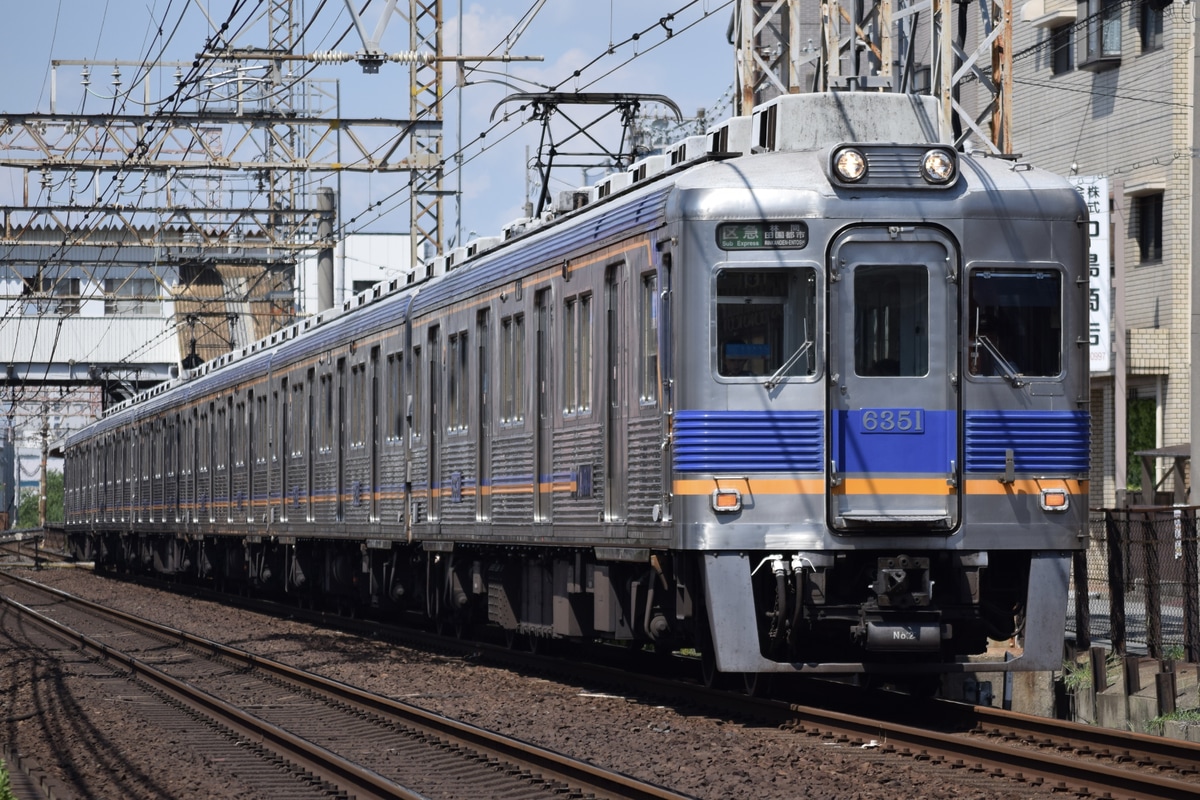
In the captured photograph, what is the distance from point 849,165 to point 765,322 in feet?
3.43

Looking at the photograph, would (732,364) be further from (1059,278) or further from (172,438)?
(172,438)

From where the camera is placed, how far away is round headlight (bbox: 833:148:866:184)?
11.2 metres

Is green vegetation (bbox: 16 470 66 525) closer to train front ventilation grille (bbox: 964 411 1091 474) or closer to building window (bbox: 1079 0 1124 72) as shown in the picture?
building window (bbox: 1079 0 1124 72)

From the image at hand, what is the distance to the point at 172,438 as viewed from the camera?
34469mm

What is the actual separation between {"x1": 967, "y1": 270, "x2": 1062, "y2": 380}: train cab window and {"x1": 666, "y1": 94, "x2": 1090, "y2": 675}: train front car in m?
0.01

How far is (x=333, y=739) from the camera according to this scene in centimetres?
1169

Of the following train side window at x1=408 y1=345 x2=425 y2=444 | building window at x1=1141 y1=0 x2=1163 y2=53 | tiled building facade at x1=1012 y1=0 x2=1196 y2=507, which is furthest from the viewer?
building window at x1=1141 y1=0 x2=1163 y2=53

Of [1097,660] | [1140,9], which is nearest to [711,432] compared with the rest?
[1097,660]

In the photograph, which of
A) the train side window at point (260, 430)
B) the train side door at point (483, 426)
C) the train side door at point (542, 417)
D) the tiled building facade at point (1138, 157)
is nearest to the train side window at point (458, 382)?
the train side door at point (483, 426)

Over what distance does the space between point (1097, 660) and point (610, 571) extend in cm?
327

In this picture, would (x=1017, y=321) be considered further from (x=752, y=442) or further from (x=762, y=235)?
(x=752, y=442)

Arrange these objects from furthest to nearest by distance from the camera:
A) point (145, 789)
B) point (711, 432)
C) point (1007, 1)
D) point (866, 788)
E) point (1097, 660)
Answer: point (1007, 1) → point (1097, 660) → point (711, 432) → point (145, 789) → point (866, 788)

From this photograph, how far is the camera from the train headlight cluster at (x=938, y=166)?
36.9 feet

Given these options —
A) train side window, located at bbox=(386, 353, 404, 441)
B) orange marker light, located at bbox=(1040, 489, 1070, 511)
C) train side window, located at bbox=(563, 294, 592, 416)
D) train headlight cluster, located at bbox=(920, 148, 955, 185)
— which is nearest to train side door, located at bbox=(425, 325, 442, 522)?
train side window, located at bbox=(386, 353, 404, 441)
